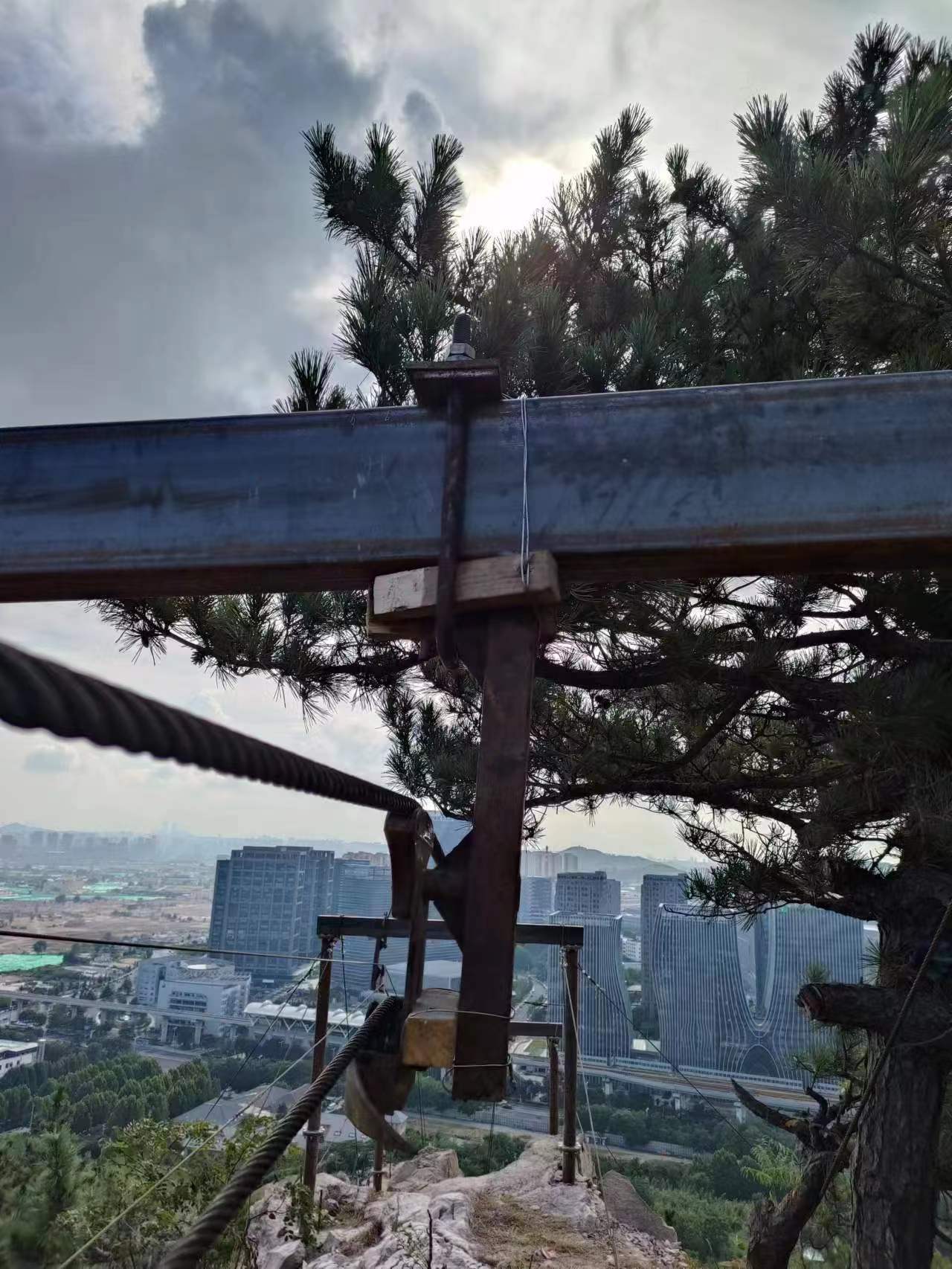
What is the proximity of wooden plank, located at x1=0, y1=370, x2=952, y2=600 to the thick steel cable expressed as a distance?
549mm

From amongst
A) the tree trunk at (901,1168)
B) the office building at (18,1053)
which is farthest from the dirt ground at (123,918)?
the tree trunk at (901,1168)

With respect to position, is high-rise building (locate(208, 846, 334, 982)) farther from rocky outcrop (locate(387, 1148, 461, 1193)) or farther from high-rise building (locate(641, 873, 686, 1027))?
high-rise building (locate(641, 873, 686, 1027))

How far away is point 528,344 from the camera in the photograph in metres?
1.88

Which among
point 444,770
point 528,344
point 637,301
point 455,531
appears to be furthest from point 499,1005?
A: point 444,770

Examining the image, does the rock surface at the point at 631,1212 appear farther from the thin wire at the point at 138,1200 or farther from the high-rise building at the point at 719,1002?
the high-rise building at the point at 719,1002

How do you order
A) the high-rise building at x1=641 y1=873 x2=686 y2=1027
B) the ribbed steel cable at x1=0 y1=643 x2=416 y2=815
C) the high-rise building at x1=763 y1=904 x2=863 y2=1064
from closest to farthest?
the ribbed steel cable at x1=0 y1=643 x2=416 y2=815 < the high-rise building at x1=763 y1=904 x2=863 y2=1064 < the high-rise building at x1=641 y1=873 x2=686 y2=1027

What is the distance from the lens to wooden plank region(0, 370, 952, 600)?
1.02 m

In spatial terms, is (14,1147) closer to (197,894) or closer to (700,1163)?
(197,894)

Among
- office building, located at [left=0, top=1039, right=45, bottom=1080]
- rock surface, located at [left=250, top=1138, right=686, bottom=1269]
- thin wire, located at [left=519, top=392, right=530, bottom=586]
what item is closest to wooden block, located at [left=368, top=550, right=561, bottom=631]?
thin wire, located at [left=519, top=392, right=530, bottom=586]

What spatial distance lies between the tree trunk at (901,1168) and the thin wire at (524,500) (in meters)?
2.84

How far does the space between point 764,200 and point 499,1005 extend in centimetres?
183

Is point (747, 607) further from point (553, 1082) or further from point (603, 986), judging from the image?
point (603, 986)

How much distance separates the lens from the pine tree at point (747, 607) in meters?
1.89

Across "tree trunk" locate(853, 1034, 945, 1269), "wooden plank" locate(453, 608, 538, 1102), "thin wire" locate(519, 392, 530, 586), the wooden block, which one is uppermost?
"thin wire" locate(519, 392, 530, 586)
